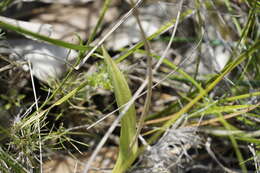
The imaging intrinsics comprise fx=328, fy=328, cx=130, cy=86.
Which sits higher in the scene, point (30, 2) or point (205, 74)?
point (30, 2)

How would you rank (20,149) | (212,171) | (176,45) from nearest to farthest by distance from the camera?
(20,149) → (212,171) → (176,45)

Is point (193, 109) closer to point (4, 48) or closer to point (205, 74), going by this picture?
point (205, 74)

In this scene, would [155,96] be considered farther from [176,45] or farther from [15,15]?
[15,15]

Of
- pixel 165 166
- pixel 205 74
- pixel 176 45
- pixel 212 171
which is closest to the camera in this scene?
pixel 165 166

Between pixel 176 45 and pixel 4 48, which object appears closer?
pixel 4 48

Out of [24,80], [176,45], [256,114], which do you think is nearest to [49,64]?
[24,80]

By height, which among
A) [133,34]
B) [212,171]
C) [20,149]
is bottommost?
[212,171]

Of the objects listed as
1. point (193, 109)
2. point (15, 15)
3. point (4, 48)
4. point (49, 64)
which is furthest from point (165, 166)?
point (15, 15)
